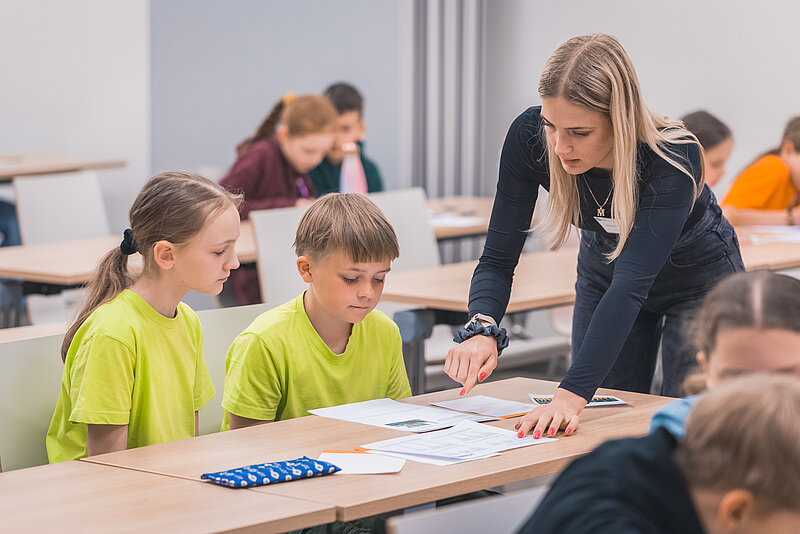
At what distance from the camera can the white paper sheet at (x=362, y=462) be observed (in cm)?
157

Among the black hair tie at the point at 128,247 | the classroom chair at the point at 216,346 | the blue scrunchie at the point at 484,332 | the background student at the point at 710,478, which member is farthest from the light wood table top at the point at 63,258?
the background student at the point at 710,478

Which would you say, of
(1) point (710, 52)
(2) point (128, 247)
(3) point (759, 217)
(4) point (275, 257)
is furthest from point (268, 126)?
(2) point (128, 247)

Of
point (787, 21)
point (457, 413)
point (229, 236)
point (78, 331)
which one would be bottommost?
point (457, 413)

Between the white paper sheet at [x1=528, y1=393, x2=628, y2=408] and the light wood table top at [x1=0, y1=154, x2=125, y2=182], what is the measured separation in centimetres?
406

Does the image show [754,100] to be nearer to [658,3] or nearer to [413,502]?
[658,3]

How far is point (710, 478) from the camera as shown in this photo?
0.92 m

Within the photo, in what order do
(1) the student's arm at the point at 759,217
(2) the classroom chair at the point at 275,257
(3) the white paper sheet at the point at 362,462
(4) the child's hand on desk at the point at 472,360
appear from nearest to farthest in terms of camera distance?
(3) the white paper sheet at the point at 362,462 < (4) the child's hand on desk at the point at 472,360 < (2) the classroom chair at the point at 275,257 < (1) the student's arm at the point at 759,217

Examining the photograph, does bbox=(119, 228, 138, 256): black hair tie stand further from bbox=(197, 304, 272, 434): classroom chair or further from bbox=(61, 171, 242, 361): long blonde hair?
bbox=(197, 304, 272, 434): classroom chair

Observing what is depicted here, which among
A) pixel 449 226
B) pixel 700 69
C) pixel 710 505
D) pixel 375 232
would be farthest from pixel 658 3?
pixel 710 505

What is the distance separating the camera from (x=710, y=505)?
92cm

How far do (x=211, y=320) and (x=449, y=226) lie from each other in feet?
7.53

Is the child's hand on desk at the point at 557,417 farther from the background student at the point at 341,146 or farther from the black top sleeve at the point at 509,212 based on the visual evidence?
the background student at the point at 341,146

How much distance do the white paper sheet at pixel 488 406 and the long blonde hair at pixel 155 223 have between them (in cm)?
58

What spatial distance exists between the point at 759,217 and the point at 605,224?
94.8 inches
